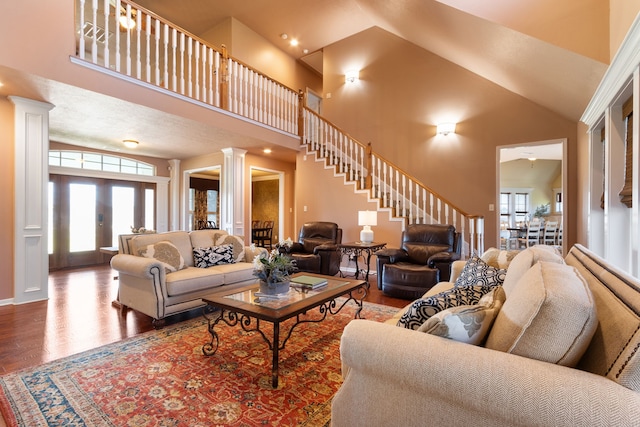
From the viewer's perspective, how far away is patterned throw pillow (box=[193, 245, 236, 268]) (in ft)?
12.3

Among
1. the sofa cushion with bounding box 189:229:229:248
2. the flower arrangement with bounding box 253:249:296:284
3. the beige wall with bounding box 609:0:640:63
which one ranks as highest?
the beige wall with bounding box 609:0:640:63

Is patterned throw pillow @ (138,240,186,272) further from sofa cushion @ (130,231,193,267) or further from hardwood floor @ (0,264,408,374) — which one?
hardwood floor @ (0,264,408,374)

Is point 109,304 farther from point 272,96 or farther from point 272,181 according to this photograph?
point 272,181

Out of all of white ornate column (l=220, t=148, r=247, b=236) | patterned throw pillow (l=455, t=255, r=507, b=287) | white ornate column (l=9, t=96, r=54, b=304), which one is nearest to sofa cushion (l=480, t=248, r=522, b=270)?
patterned throw pillow (l=455, t=255, r=507, b=287)

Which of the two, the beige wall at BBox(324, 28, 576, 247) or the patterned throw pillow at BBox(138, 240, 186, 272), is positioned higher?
the beige wall at BBox(324, 28, 576, 247)

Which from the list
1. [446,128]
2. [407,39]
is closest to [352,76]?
[407,39]

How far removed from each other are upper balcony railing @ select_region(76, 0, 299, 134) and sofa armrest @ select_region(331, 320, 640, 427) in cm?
434

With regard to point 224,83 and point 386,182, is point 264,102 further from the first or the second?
point 386,182

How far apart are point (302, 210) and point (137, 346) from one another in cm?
452

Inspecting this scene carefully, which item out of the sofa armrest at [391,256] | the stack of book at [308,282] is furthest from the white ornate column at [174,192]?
the stack of book at [308,282]

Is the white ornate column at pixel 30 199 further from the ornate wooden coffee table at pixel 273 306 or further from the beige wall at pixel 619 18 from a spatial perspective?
the beige wall at pixel 619 18

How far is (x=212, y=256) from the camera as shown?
381cm

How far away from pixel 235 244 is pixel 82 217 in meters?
4.52

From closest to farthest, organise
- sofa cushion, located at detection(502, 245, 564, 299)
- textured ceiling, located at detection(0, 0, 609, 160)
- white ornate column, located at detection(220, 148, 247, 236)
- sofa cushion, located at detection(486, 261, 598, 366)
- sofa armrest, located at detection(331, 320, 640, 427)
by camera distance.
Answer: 1. sofa armrest, located at detection(331, 320, 640, 427)
2. sofa cushion, located at detection(486, 261, 598, 366)
3. sofa cushion, located at detection(502, 245, 564, 299)
4. textured ceiling, located at detection(0, 0, 609, 160)
5. white ornate column, located at detection(220, 148, 247, 236)
